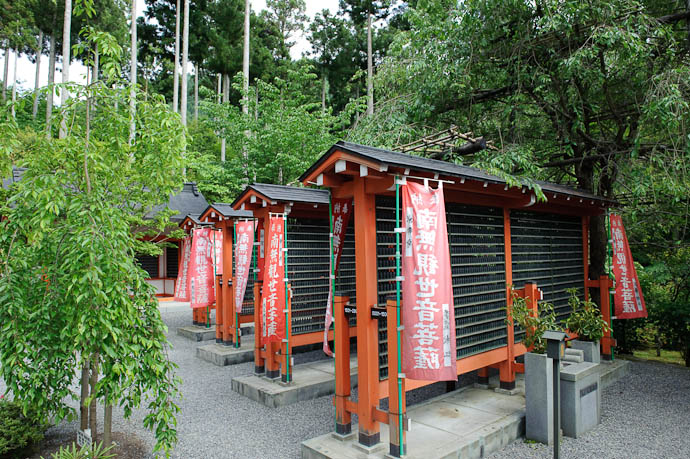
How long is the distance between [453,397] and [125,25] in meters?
28.8

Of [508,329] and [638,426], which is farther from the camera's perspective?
[508,329]

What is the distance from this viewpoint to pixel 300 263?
7.32 metres

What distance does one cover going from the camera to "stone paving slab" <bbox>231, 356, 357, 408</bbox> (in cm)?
614

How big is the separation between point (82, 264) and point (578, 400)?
17.1 ft

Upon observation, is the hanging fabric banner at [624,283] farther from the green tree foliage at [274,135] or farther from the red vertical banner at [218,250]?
the green tree foliage at [274,135]

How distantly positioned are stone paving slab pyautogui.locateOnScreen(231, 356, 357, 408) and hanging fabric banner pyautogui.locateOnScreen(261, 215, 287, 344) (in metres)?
0.67

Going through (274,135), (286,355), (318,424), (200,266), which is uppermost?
(274,135)

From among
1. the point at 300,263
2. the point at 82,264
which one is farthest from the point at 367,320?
the point at 300,263

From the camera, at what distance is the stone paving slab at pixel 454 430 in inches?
162

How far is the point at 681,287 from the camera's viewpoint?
8.30m

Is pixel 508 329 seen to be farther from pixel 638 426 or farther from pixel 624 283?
pixel 624 283

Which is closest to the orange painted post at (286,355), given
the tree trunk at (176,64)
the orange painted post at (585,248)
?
the orange painted post at (585,248)

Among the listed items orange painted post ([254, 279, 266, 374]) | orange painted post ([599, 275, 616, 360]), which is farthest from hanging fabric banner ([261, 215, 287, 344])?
orange painted post ([599, 275, 616, 360])

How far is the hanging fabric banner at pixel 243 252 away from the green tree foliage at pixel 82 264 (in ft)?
12.4
